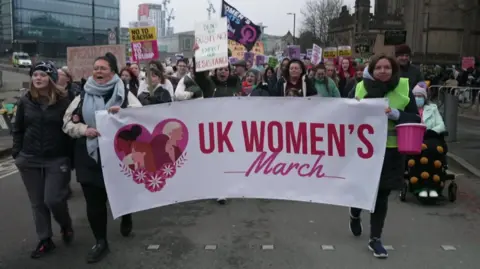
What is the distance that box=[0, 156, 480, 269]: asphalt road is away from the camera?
474cm

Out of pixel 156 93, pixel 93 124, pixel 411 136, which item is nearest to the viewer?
pixel 411 136

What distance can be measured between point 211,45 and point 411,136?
3.96 m

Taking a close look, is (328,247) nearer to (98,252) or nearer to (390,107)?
(390,107)

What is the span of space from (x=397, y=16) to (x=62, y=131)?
44032 millimetres

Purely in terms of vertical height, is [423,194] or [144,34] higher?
[144,34]

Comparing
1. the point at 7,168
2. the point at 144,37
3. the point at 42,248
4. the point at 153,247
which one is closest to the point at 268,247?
the point at 153,247

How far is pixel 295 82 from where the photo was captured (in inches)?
258

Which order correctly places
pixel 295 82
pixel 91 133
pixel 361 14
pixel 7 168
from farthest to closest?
1. pixel 361 14
2. pixel 7 168
3. pixel 295 82
4. pixel 91 133

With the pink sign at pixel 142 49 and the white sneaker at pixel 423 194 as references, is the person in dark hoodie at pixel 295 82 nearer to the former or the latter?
the white sneaker at pixel 423 194

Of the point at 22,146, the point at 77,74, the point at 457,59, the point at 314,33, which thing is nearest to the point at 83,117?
the point at 22,146

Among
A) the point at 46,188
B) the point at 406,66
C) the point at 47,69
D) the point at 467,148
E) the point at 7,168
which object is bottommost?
the point at 7,168

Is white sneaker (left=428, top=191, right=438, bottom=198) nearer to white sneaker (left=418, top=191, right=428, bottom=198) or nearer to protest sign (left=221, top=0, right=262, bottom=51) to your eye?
white sneaker (left=418, top=191, right=428, bottom=198)

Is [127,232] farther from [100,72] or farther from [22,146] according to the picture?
[100,72]

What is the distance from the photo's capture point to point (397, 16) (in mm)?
45000
